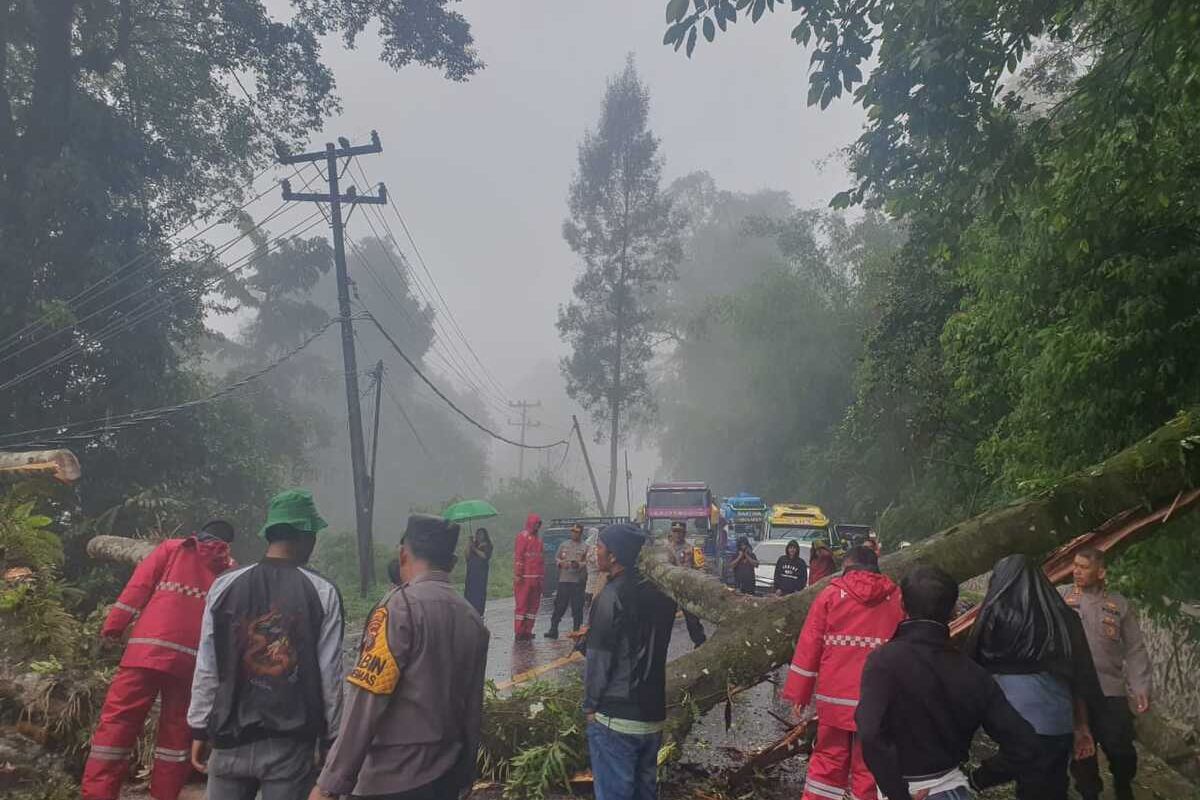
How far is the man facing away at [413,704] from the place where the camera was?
282 cm

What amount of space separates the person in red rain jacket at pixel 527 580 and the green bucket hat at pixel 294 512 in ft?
29.9

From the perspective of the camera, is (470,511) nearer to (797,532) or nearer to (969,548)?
(969,548)

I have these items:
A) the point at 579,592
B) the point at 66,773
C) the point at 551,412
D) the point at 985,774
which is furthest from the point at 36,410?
the point at 551,412

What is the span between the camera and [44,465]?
9883 mm

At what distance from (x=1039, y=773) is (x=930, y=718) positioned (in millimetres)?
900

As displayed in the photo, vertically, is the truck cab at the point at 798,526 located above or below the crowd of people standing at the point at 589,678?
above

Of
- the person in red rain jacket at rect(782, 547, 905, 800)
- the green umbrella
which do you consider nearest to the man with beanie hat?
the person in red rain jacket at rect(782, 547, 905, 800)

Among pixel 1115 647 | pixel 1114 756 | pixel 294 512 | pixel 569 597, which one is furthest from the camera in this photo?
pixel 569 597

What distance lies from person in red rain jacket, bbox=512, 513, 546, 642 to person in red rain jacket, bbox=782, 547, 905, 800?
8.46 meters

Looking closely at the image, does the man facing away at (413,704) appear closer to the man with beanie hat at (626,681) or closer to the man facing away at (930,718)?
the man with beanie hat at (626,681)

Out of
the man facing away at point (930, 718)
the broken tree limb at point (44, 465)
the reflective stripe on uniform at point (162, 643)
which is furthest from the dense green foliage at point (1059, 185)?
the broken tree limb at point (44, 465)

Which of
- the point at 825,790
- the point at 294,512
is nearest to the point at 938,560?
the point at 825,790

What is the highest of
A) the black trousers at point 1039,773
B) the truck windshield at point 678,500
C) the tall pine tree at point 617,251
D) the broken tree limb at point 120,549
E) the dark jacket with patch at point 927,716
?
the tall pine tree at point 617,251

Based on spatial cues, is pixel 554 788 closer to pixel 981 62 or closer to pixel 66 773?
pixel 66 773
